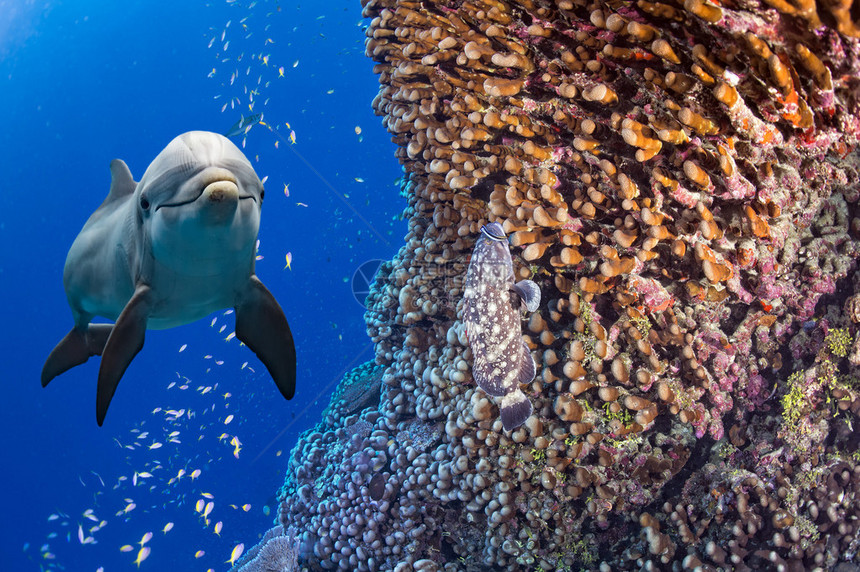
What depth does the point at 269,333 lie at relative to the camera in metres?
2.87

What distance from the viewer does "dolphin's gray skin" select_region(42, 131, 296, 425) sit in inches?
76.7

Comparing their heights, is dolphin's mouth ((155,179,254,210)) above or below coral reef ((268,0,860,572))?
above

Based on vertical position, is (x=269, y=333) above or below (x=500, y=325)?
above

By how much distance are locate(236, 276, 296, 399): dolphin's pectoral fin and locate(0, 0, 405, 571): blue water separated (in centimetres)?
2419

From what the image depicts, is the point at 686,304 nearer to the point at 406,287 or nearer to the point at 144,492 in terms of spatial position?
the point at 406,287

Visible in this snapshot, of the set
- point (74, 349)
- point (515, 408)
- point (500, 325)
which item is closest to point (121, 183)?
point (74, 349)

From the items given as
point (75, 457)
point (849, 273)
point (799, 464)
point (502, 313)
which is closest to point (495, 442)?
point (502, 313)

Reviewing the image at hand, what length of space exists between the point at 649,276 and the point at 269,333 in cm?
256

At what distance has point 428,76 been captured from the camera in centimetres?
355

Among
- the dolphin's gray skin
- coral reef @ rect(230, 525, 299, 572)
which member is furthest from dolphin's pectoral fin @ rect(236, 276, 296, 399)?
coral reef @ rect(230, 525, 299, 572)

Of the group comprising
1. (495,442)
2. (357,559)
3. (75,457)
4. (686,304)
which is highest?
(686,304)

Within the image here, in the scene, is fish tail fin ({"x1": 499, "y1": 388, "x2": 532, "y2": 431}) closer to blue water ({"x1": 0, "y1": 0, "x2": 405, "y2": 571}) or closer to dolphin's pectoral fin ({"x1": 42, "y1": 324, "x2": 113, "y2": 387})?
dolphin's pectoral fin ({"x1": 42, "y1": 324, "x2": 113, "y2": 387})

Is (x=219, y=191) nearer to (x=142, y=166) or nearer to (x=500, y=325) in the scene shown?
(x=500, y=325)

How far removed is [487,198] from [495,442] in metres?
1.95
